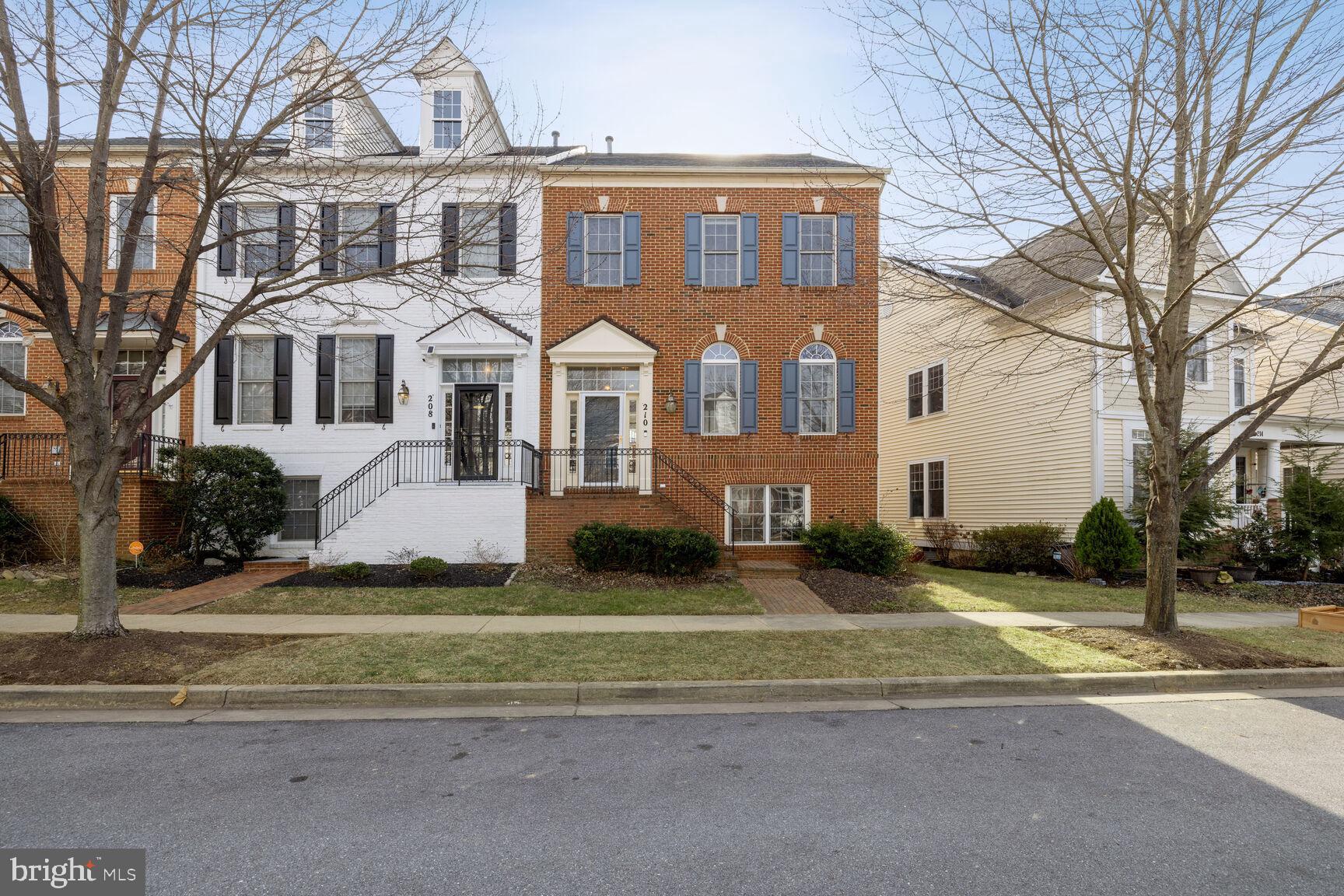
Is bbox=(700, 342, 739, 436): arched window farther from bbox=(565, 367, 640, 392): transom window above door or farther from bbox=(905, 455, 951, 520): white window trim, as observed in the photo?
bbox=(905, 455, 951, 520): white window trim

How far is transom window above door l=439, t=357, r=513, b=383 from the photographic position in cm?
1527

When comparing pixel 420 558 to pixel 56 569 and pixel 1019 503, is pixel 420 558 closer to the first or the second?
pixel 56 569

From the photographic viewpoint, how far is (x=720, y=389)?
15.4 meters

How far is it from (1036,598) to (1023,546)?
4.37m

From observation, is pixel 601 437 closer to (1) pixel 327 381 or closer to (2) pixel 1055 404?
(1) pixel 327 381

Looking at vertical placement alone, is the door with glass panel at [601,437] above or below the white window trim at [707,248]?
below

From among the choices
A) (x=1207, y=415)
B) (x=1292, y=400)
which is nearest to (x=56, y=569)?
(x=1207, y=415)

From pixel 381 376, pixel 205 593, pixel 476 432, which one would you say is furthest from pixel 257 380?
pixel 205 593

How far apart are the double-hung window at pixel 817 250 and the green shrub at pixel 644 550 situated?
6327 mm

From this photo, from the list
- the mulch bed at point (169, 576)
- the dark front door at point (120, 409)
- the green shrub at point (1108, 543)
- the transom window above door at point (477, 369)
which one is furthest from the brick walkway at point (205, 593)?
the green shrub at point (1108, 543)

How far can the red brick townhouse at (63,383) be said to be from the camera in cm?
1324

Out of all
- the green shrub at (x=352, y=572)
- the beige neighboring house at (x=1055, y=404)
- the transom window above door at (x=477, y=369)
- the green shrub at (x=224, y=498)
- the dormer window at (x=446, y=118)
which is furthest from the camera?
the beige neighboring house at (x=1055, y=404)

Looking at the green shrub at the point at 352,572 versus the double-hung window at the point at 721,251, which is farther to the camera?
the double-hung window at the point at 721,251

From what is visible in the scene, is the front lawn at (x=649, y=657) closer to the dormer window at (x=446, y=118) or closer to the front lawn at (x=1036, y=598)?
the front lawn at (x=1036, y=598)
